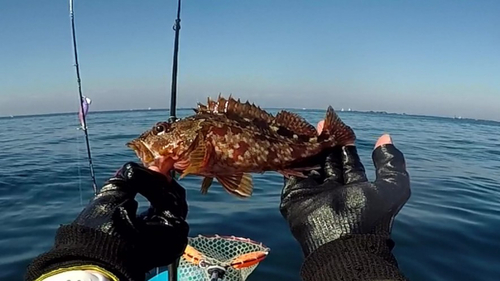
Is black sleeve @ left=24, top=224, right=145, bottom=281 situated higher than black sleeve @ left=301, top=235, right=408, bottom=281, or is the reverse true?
black sleeve @ left=301, top=235, right=408, bottom=281

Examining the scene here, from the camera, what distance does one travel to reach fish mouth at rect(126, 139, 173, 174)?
333 centimetres

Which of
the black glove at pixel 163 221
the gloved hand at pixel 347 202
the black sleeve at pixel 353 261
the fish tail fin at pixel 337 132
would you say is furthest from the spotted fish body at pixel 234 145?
the black sleeve at pixel 353 261

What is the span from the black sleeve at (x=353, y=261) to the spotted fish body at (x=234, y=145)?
3.91ft

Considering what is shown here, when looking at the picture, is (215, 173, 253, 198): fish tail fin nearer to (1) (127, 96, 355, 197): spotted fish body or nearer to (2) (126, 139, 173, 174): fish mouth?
(1) (127, 96, 355, 197): spotted fish body

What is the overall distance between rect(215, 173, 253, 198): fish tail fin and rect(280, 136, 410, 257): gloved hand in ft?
1.80

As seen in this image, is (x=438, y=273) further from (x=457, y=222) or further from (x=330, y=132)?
(x=330, y=132)

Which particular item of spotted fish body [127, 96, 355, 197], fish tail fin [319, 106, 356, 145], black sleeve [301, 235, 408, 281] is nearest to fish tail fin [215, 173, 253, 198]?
spotted fish body [127, 96, 355, 197]

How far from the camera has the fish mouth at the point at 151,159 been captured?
3331 mm

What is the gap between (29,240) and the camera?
823cm

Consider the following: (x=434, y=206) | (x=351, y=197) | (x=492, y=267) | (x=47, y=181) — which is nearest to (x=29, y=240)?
(x=47, y=181)

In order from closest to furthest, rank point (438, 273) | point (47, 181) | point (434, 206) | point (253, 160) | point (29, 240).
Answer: point (253, 160)
point (438, 273)
point (29, 240)
point (434, 206)
point (47, 181)

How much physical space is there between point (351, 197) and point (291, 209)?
489 millimetres

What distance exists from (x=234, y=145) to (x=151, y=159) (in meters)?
0.72

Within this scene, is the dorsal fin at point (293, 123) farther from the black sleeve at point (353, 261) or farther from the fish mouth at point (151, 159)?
the black sleeve at point (353, 261)
